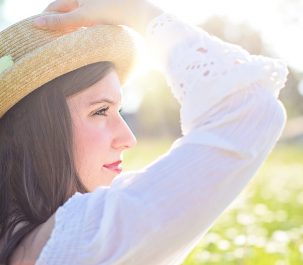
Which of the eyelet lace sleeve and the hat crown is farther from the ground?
the hat crown

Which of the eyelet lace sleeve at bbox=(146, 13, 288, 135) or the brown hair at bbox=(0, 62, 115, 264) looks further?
the brown hair at bbox=(0, 62, 115, 264)

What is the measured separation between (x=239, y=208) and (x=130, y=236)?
4218 mm

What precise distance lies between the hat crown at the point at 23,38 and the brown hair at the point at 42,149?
0.36 ft

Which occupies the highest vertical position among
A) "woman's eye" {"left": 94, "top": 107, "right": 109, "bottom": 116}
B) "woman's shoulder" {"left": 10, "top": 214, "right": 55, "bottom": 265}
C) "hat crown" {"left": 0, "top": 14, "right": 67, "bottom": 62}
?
"hat crown" {"left": 0, "top": 14, "right": 67, "bottom": 62}

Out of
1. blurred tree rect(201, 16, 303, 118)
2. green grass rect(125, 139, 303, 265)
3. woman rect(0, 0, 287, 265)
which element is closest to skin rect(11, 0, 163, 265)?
woman rect(0, 0, 287, 265)

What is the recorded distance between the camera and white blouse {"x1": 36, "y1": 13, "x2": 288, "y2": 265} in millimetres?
1318

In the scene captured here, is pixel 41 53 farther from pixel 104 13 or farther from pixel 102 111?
pixel 104 13

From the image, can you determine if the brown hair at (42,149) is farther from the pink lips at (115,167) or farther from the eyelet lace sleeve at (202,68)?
the eyelet lace sleeve at (202,68)

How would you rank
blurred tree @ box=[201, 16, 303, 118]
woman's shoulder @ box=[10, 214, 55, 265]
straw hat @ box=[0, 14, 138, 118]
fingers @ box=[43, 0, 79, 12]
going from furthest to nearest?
blurred tree @ box=[201, 16, 303, 118]
straw hat @ box=[0, 14, 138, 118]
fingers @ box=[43, 0, 79, 12]
woman's shoulder @ box=[10, 214, 55, 265]

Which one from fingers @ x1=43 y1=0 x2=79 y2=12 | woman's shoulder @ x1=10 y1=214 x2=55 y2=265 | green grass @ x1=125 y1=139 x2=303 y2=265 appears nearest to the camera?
woman's shoulder @ x1=10 y1=214 x2=55 y2=265

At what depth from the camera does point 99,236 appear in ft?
4.45

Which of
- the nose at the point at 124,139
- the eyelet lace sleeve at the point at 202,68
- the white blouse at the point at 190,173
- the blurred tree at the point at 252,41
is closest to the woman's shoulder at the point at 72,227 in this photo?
the white blouse at the point at 190,173

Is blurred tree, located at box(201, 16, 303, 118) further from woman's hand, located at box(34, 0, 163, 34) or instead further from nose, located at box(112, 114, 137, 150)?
woman's hand, located at box(34, 0, 163, 34)

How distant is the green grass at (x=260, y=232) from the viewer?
3221 millimetres
